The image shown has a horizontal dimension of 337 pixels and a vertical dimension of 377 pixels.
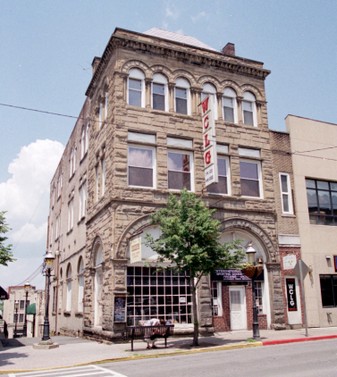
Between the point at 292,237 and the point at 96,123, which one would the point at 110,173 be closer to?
the point at 96,123

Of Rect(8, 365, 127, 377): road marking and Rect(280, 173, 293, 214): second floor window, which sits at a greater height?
Rect(280, 173, 293, 214): second floor window

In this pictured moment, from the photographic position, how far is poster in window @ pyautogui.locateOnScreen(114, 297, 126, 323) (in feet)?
58.8

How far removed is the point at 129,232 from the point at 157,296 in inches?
120

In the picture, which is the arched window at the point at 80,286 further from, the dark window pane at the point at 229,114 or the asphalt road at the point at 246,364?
the asphalt road at the point at 246,364

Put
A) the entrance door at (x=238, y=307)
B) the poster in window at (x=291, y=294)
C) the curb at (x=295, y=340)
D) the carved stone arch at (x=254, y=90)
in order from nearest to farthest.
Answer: the curb at (x=295, y=340) → the entrance door at (x=238, y=307) → the poster in window at (x=291, y=294) → the carved stone arch at (x=254, y=90)

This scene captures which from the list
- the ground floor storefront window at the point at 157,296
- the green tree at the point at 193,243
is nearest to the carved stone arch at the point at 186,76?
the green tree at the point at 193,243

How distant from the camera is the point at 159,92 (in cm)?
2169

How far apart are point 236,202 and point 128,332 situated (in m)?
8.00

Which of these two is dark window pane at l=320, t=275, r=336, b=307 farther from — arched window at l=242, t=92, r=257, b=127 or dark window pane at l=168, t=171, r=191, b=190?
arched window at l=242, t=92, r=257, b=127

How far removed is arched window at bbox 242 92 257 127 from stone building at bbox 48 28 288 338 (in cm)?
6

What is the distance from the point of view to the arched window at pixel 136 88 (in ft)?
69.2

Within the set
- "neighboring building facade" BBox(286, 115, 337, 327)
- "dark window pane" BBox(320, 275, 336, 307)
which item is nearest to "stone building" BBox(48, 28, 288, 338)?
"neighboring building facade" BBox(286, 115, 337, 327)

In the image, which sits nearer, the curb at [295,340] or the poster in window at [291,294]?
the curb at [295,340]

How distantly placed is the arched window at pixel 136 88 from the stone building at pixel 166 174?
0.05 m
